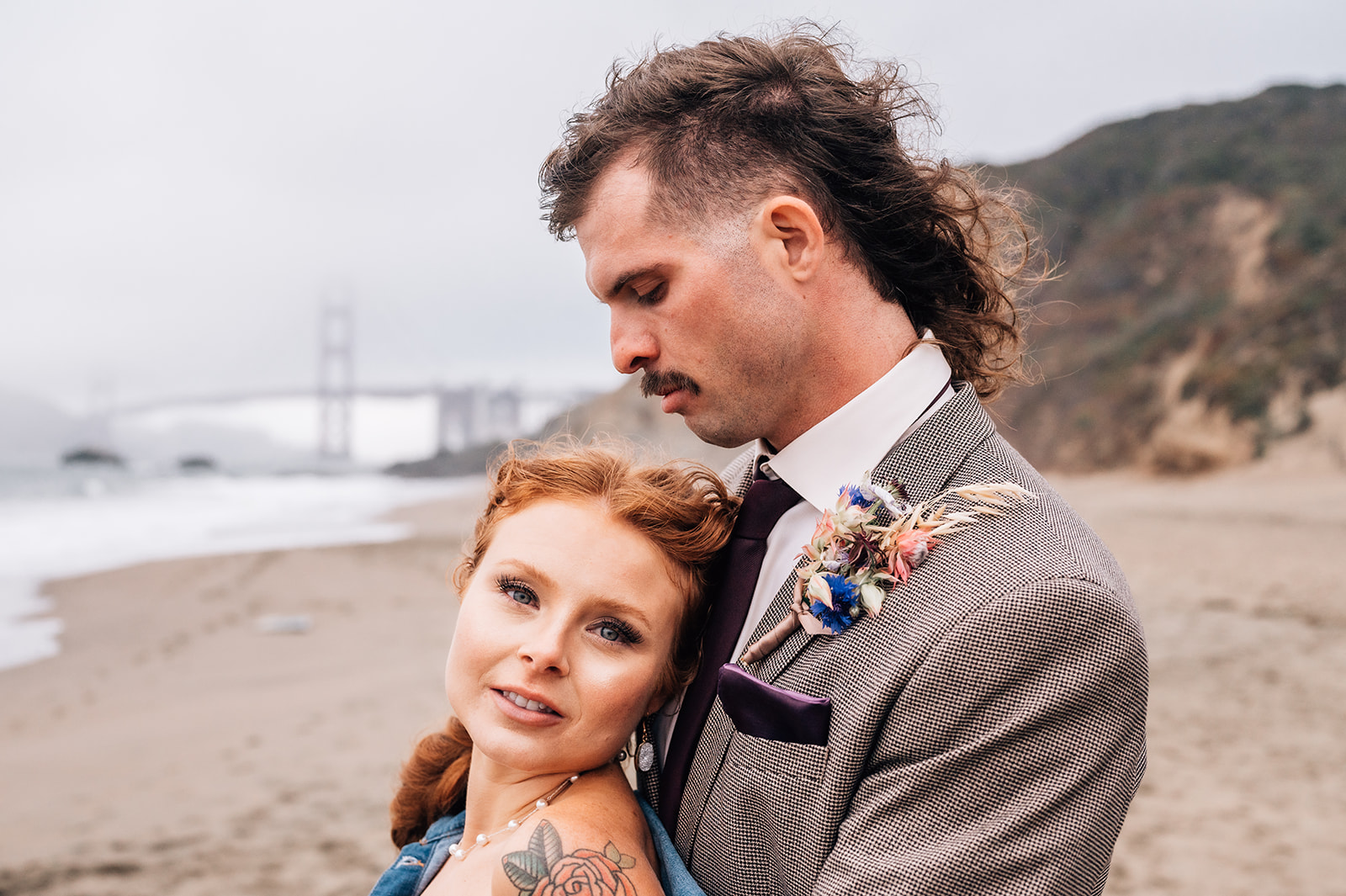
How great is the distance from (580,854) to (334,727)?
18.0 ft

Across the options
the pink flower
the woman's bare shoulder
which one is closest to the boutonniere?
the pink flower

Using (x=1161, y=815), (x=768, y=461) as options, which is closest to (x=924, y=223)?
(x=768, y=461)

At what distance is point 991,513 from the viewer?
1.45 meters

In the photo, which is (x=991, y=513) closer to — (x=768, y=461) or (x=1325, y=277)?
(x=768, y=461)

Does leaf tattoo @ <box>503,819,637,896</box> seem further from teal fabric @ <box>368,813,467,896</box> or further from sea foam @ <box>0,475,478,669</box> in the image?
sea foam @ <box>0,475,478,669</box>

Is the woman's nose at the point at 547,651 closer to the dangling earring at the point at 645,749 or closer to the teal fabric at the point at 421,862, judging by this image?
the dangling earring at the point at 645,749

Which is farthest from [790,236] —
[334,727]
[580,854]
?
[334,727]

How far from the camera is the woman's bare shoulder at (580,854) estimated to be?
1.44m

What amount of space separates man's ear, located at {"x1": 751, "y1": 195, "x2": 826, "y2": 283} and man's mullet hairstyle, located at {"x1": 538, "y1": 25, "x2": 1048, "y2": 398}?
0.05 meters

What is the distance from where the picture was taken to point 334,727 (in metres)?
6.40

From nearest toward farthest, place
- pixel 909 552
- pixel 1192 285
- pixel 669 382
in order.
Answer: pixel 909 552
pixel 669 382
pixel 1192 285

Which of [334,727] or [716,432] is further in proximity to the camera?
[334,727]

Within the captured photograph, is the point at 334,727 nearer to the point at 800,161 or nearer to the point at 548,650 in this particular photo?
the point at 548,650

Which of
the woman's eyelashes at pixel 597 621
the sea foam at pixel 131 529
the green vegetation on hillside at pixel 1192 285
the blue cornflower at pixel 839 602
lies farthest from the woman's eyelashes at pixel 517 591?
the green vegetation on hillside at pixel 1192 285
